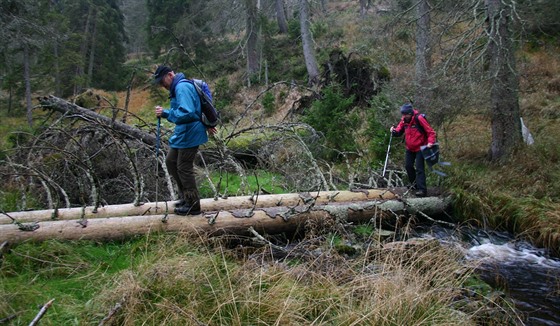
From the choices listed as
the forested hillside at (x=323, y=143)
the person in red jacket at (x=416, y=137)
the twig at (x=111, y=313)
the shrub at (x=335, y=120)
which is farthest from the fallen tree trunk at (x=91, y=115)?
the person in red jacket at (x=416, y=137)

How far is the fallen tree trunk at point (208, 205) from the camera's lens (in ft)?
17.9

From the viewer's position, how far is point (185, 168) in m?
5.34

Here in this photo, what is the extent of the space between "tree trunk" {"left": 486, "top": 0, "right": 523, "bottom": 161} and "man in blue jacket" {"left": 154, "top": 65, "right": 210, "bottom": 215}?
6249 mm

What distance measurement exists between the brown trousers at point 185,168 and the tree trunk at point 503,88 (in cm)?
639

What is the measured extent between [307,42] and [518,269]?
1490 centimetres

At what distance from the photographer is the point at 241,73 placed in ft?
78.5

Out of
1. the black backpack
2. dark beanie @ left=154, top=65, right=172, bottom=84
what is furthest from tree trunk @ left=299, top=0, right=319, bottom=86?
dark beanie @ left=154, top=65, right=172, bottom=84

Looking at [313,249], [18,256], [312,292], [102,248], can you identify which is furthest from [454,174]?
[18,256]

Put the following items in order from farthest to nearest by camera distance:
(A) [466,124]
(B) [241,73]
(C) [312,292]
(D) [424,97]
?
1. (B) [241,73]
2. (A) [466,124]
3. (D) [424,97]
4. (C) [312,292]

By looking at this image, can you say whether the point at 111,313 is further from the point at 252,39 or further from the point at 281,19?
the point at 281,19

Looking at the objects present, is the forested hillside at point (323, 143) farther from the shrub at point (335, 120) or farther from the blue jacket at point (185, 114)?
the blue jacket at point (185, 114)

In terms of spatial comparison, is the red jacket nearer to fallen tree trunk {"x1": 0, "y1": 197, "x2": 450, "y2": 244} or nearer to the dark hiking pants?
the dark hiking pants

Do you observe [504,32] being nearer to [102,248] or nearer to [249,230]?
[249,230]

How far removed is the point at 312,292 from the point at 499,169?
6348mm
